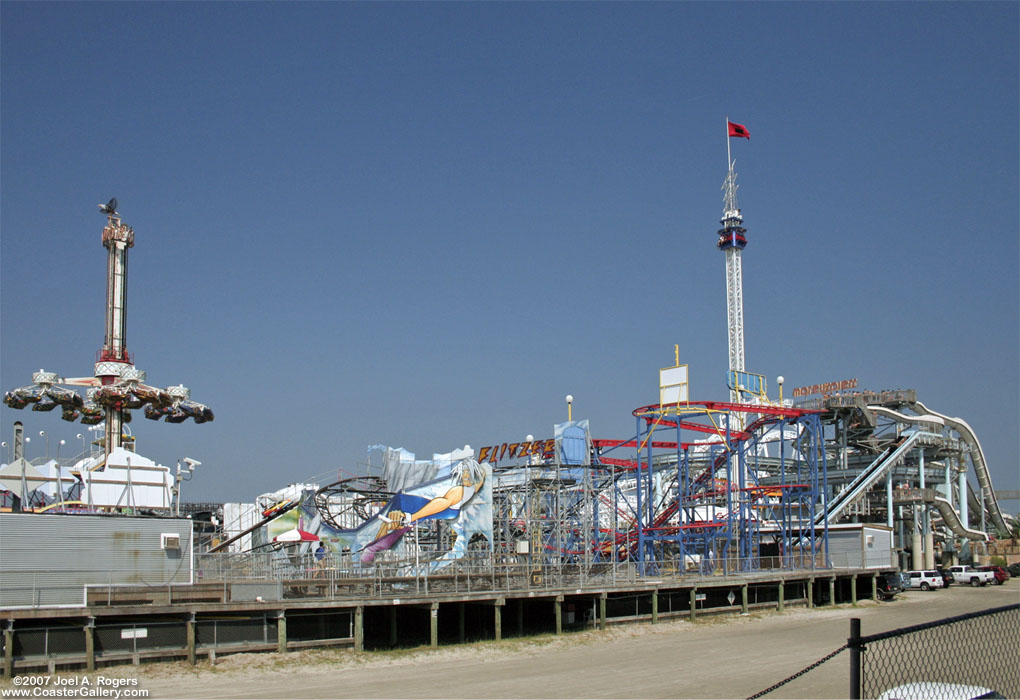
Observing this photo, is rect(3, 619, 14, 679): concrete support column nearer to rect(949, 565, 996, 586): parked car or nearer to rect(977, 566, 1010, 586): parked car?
rect(949, 565, 996, 586): parked car

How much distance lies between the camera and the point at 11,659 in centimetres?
2345

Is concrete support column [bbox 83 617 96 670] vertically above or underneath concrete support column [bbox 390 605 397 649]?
above

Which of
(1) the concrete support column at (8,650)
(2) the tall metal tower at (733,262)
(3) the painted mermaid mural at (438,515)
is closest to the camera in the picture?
(1) the concrete support column at (8,650)

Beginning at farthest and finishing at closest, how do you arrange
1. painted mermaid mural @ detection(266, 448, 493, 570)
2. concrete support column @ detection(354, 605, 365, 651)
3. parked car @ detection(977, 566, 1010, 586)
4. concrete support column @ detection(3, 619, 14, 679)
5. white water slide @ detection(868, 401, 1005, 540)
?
white water slide @ detection(868, 401, 1005, 540), parked car @ detection(977, 566, 1010, 586), painted mermaid mural @ detection(266, 448, 493, 570), concrete support column @ detection(354, 605, 365, 651), concrete support column @ detection(3, 619, 14, 679)

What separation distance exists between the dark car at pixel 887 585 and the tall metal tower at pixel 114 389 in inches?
1472

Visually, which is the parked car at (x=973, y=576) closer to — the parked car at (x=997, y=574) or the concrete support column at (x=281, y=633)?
the parked car at (x=997, y=574)

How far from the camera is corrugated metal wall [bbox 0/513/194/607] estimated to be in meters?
25.4

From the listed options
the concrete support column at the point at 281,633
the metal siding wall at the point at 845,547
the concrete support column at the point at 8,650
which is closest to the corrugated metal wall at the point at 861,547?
the metal siding wall at the point at 845,547

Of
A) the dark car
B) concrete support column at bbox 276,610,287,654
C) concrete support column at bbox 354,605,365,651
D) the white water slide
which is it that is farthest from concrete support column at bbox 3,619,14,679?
the white water slide

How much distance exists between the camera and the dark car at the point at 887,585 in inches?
1989

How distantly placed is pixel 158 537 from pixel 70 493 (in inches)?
529

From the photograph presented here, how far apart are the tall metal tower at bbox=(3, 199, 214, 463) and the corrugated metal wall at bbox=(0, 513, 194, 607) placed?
66.0 feet

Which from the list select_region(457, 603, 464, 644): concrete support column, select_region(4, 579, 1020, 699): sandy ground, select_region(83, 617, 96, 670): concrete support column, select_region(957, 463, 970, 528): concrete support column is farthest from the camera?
select_region(957, 463, 970, 528): concrete support column

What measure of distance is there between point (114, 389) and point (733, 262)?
3470 inches
